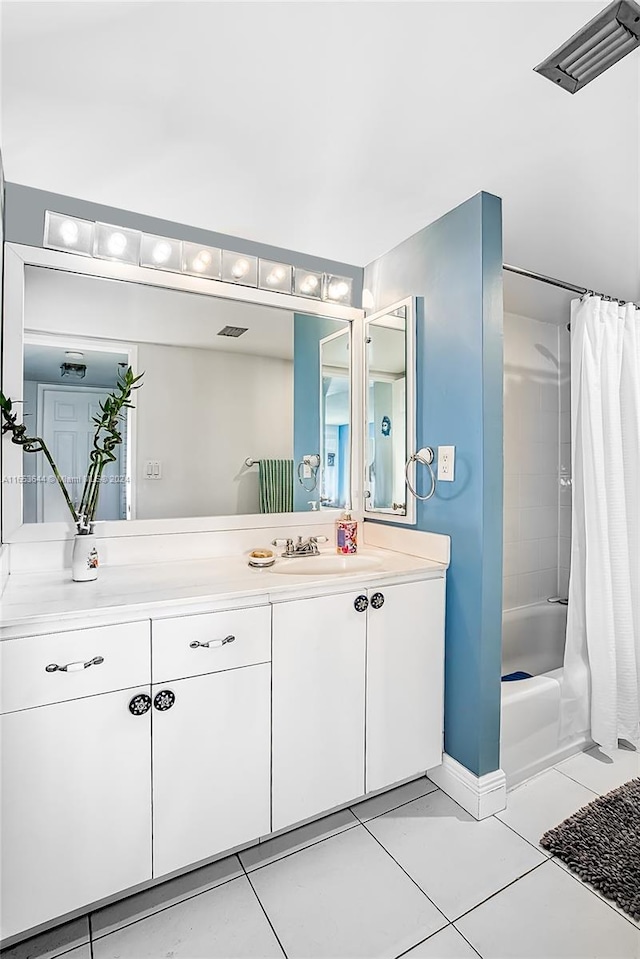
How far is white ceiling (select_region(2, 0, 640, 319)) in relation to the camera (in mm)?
1161

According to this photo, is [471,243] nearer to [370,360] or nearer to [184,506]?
[370,360]

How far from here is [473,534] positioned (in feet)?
6.02

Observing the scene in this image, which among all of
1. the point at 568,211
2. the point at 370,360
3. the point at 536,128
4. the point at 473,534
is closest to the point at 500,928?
the point at 473,534

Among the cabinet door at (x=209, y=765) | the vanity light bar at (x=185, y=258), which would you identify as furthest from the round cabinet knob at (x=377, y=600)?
the vanity light bar at (x=185, y=258)

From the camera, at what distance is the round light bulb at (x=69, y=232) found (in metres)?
1.81

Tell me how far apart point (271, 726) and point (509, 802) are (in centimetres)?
102

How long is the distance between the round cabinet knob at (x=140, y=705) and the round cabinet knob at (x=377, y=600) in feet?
2.58

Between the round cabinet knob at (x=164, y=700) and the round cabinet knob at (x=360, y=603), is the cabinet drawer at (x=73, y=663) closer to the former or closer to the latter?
the round cabinet knob at (x=164, y=700)

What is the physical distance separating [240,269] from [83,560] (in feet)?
4.43

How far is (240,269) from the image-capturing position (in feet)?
7.08

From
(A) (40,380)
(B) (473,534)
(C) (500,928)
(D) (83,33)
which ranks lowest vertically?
(C) (500,928)

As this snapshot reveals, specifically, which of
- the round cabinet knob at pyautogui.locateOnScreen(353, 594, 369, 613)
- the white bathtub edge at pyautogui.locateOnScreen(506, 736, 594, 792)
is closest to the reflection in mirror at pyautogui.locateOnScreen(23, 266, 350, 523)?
the round cabinet knob at pyautogui.locateOnScreen(353, 594, 369, 613)

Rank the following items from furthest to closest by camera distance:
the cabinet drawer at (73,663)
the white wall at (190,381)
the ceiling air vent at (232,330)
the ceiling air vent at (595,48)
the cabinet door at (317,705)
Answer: the ceiling air vent at (232,330) < the white wall at (190,381) < the cabinet door at (317,705) < the cabinet drawer at (73,663) < the ceiling air vent at (595,48)

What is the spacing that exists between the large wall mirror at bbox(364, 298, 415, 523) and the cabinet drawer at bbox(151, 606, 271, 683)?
2.89 feet
